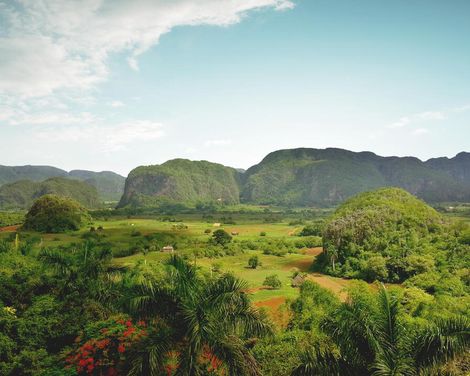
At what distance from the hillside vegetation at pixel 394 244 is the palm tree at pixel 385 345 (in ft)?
115

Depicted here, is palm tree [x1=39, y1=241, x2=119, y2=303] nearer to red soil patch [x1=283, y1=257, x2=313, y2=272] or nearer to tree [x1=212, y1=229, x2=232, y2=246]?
red soil patch [x1=283, y1=257, x2=313, y2=272]

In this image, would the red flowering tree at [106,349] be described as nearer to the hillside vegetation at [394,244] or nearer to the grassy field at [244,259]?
the grassy field at [244,259]

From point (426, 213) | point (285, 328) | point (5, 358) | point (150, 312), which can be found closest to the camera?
point (150, 312)

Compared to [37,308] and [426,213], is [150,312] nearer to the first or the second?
[37,308]

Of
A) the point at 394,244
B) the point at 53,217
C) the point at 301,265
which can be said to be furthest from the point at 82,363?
the point at 53,217

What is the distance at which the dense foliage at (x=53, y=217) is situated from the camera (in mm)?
88812

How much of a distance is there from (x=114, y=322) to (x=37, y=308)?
4.23m

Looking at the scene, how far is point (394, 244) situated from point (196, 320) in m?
48.2

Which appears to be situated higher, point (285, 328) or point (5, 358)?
point (5, 358)

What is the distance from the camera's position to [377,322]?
9.54 metres

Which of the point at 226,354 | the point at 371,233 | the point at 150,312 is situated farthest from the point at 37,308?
the point at 371,233

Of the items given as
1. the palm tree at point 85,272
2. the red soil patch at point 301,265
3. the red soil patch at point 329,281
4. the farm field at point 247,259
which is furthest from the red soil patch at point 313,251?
the palm tree at point 85,272

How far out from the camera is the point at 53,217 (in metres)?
91.7

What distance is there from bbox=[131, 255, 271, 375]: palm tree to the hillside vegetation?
35.5 m
